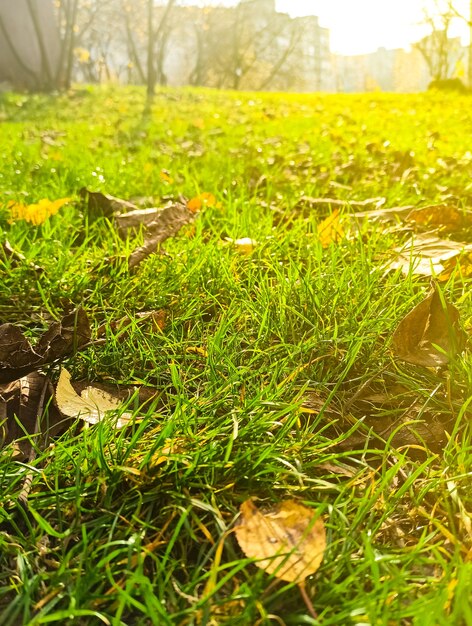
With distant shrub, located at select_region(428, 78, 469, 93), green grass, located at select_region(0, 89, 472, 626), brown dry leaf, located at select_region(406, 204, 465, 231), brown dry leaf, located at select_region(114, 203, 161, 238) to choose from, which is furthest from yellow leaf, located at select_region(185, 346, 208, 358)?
distant shrub, located at select_region(428, 78, 469, 93)

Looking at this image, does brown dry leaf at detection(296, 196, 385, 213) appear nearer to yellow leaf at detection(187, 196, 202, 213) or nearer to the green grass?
the green grass

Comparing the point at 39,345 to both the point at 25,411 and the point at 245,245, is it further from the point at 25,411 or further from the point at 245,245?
the point at 245,245

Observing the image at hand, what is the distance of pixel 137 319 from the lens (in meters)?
1.76

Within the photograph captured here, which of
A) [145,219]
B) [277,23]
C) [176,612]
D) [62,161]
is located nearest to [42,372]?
[176,612]

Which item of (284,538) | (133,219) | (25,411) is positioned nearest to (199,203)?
(133,219)

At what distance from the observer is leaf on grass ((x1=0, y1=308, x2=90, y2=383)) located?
1.47 metres

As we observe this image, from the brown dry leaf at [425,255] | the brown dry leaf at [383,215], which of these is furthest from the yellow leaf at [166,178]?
the brown dry leaf at [425,255]

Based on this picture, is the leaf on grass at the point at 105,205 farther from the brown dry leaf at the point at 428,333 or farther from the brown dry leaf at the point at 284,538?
the brown dry leaf at the point at 284,538

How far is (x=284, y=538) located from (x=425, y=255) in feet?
4.13

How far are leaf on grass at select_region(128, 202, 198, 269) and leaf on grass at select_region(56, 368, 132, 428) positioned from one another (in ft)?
2.36

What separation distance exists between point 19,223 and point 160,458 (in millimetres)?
1604

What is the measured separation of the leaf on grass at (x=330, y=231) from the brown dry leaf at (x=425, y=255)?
24cm

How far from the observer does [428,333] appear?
150 cm

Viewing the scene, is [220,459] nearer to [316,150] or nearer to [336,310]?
[336,310]
